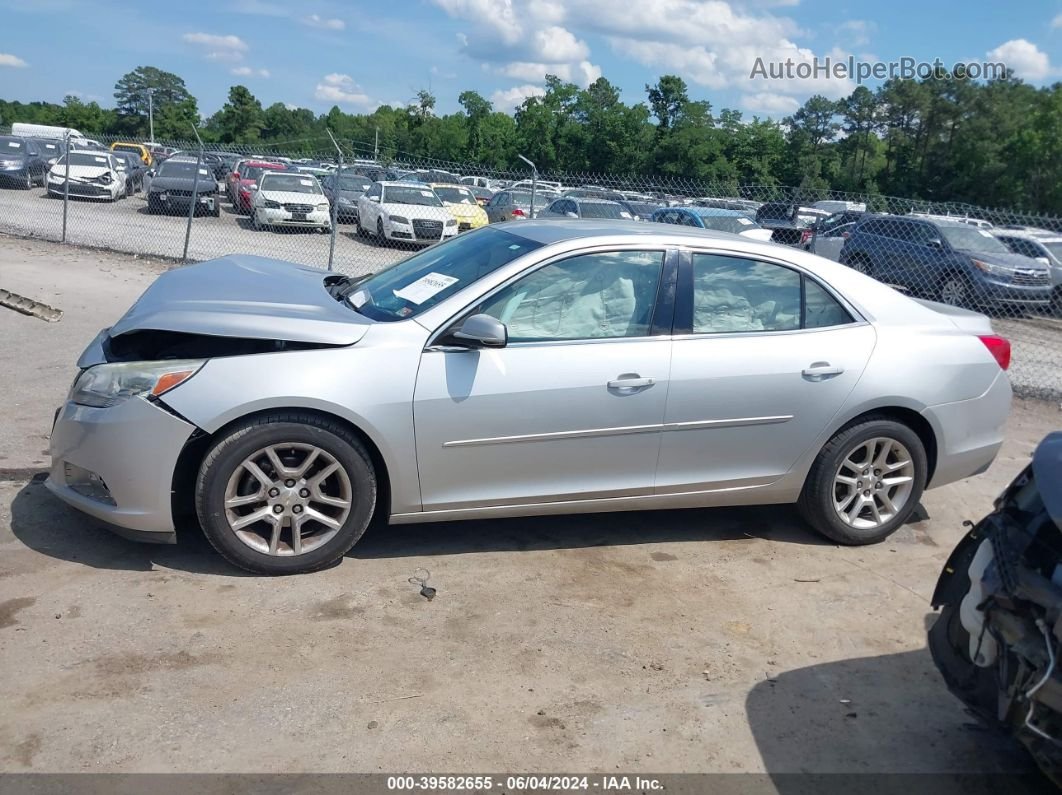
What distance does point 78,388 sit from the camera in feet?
13.6

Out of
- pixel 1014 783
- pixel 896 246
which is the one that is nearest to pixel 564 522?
pixel 1014 783

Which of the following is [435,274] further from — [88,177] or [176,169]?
[88,177]

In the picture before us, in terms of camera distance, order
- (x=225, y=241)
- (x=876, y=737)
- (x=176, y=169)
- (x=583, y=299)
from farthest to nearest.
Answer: (x=176, y=169), (x=225, y=241), (x=583, y=299), (x=876, y=737)

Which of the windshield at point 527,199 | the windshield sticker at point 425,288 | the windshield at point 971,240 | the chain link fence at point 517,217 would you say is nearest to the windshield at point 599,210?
the chain link fence at point 517,217

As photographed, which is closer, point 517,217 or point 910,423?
point 910,423

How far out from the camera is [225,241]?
59.4 feet

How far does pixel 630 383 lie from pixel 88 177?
24869 millimetres

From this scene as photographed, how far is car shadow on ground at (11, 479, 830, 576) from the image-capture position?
4320 mm

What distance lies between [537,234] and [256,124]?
85342 mm

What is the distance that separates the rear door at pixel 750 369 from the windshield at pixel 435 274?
37.2 inches

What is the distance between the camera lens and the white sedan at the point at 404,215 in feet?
62.1

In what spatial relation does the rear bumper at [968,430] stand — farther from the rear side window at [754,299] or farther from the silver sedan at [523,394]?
the rear side window at [754,299]

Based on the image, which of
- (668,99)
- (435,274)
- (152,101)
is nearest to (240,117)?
Result: (152,101)

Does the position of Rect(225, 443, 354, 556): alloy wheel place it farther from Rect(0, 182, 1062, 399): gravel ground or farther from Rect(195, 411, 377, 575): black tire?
Rect(0, 182, 1062, 399): gravel ground
